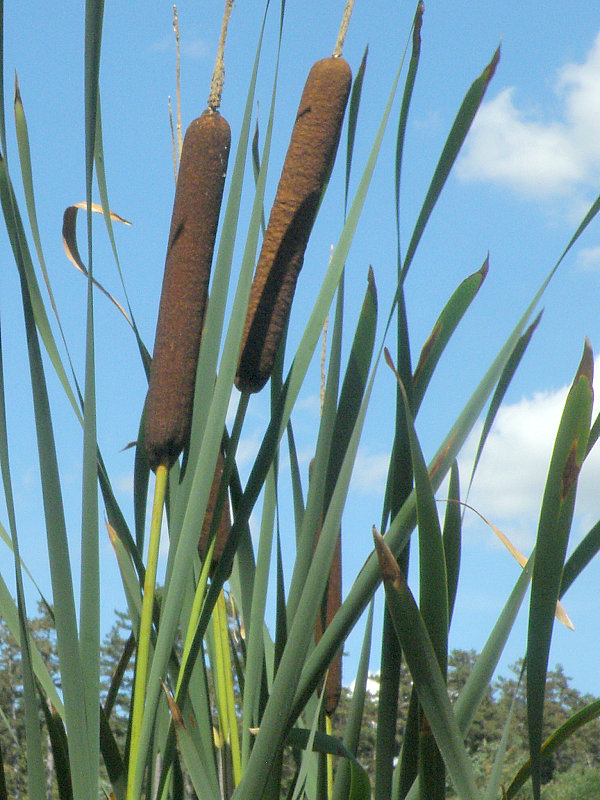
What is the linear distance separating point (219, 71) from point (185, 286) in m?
0.35

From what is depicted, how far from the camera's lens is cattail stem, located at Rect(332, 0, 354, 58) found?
4.18 ft

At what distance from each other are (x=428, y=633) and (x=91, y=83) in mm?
723

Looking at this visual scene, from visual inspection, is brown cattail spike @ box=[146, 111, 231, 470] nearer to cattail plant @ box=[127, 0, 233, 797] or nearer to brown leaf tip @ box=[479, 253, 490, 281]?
cattail plant @ box=[127, 0, 233, 797]

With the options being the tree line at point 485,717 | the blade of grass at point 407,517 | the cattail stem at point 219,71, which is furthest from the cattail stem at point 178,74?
the tree line at point 485,717

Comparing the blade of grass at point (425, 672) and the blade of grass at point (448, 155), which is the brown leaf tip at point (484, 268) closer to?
the blade of grass at point (448, 155)

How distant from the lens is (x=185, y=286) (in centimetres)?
132

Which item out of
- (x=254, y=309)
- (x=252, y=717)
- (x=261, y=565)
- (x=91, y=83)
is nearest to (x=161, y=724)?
(x=252, y=717)

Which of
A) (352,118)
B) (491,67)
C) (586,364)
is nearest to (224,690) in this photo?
(586,364)

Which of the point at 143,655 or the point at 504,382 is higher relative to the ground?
the point at 504,382

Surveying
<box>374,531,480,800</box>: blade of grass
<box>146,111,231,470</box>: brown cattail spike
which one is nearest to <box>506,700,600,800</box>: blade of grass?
<box>374,531,480,800</box>: blade of grass

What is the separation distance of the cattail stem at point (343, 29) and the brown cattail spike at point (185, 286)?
225 millimetres

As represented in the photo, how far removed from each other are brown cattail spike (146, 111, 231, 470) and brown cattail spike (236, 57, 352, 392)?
3.4 inches

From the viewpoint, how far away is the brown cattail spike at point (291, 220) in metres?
1.31

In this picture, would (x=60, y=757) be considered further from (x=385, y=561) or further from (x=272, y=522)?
(x=385, y=561)
